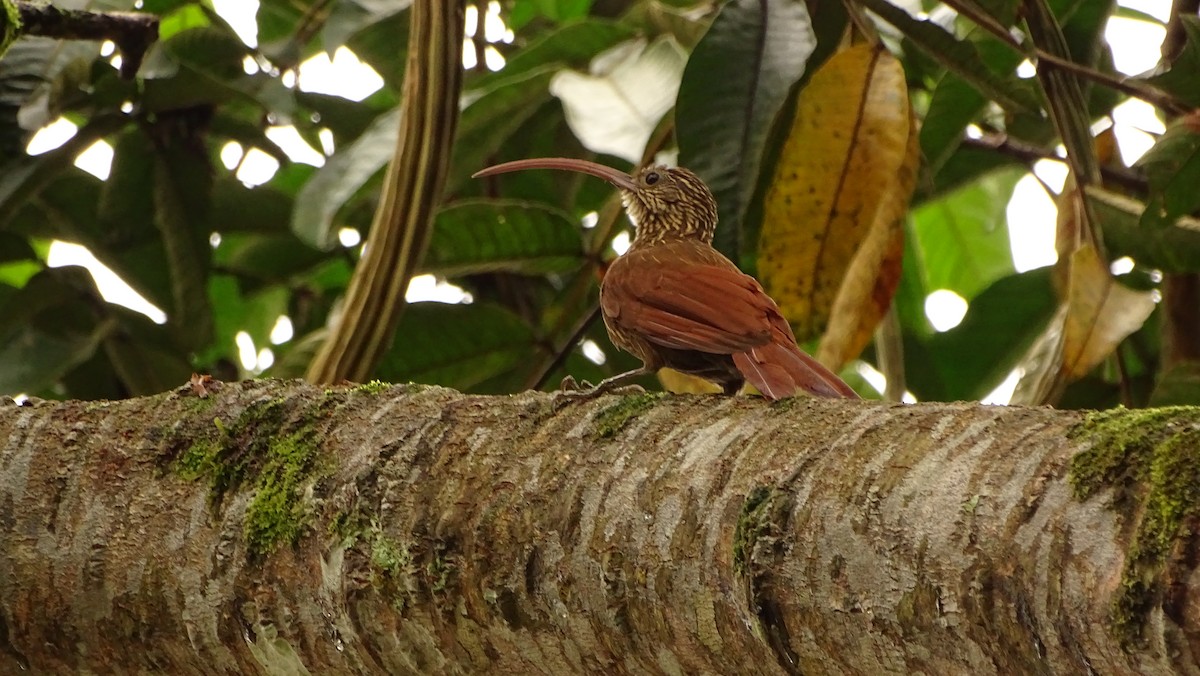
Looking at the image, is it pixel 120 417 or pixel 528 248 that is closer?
pixel 120 417

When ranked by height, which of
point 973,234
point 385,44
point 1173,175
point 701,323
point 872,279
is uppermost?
point 973,234

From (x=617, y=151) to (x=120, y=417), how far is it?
3.58ft

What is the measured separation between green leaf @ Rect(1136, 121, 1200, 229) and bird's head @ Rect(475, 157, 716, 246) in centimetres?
105

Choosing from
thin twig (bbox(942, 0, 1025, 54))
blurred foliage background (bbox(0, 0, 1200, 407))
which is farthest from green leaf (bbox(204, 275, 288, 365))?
thin twig (bbox(942, 0, 1025, 54))

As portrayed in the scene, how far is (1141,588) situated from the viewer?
3.12ft

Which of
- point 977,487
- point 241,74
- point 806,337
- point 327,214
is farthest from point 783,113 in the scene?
point 977,487

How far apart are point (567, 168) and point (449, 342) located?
1.59 feet

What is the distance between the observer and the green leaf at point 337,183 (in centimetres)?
269

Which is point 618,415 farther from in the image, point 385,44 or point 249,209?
point 249,209

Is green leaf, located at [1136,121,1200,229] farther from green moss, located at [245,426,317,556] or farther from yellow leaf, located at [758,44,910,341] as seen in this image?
green moss, located at [245,426,317,556]

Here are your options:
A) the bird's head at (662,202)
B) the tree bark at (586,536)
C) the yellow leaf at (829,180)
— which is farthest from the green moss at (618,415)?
the bird's head at (662,202)

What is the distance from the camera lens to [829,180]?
2650mm

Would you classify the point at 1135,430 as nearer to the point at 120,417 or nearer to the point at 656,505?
the point at 656,505

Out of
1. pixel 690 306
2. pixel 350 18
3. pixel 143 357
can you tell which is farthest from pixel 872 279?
pixel 143 357
